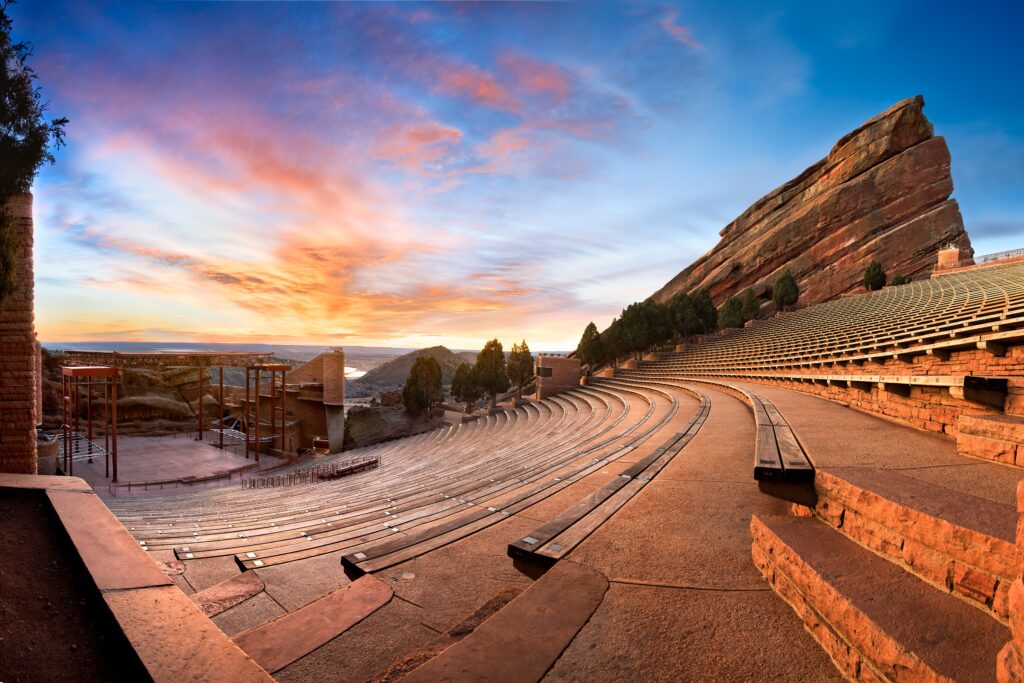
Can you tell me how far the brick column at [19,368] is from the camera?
293 inches

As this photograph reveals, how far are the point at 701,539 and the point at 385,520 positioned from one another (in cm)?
392

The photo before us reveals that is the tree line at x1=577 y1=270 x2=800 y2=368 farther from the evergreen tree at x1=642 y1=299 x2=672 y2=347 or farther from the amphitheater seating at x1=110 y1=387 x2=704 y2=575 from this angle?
the amphitheater seating at x1=110 y1=387 x2=704 y2=575

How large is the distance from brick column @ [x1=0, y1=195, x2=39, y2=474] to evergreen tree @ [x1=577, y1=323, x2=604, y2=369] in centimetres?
3827

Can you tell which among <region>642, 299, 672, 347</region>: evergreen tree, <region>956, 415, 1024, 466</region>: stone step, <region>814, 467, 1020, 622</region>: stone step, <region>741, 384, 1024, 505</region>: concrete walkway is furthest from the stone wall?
<region>814, 467, 1020, 622</region>: stone step

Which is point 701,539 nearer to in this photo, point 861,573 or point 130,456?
point 861,573

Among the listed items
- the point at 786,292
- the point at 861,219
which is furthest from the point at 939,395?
the point at 861,219

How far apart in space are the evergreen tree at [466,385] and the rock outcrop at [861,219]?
133 feet

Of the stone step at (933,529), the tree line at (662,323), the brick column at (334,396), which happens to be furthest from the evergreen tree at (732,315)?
the stone step at (933,529)

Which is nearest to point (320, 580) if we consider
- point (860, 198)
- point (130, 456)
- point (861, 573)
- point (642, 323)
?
point (861, 573)

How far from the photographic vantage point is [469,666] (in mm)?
2002

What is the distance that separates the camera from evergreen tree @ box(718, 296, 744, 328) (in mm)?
46094

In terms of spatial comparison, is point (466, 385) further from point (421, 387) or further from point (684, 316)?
point (684, 316)

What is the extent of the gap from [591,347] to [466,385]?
42.0ft

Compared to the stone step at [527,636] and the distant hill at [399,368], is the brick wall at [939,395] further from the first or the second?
the distant hill at [399,368]
